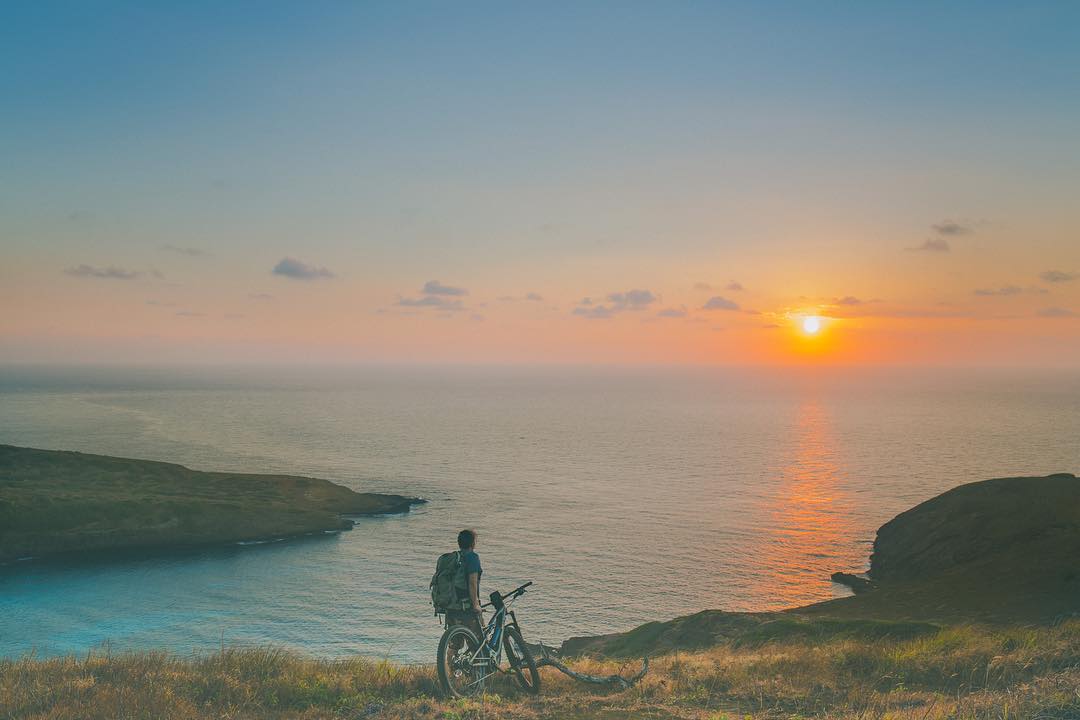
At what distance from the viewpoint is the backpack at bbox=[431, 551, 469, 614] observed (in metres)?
15.0

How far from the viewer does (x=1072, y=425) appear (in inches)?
7707

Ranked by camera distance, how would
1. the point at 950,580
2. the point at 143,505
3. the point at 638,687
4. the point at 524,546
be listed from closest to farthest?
the point at 638,687 → the point at 950,580 → the point at 524,546 → the point at 143,505

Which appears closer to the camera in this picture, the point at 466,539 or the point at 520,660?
the point at 466,539

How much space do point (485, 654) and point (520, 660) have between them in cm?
85

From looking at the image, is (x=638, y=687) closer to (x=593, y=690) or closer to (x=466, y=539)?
(x=593, y=690)

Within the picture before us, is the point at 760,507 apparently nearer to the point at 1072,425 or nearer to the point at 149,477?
the point at 149,477

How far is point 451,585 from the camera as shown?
15.1 m

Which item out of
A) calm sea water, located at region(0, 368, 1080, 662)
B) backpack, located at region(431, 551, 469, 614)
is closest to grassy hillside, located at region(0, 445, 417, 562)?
calm sea water, located at region(0, 368, 1080, 662)

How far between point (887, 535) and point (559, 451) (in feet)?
288

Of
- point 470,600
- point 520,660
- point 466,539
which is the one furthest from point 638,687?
point 466,539

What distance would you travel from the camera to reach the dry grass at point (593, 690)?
42.9 ft

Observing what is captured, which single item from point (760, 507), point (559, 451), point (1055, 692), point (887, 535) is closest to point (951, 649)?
point (1055, 692)

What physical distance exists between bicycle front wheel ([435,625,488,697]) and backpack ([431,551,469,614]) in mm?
489

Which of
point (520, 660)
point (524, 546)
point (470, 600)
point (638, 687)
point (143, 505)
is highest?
point (470, 600)
